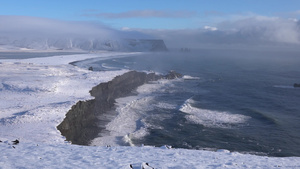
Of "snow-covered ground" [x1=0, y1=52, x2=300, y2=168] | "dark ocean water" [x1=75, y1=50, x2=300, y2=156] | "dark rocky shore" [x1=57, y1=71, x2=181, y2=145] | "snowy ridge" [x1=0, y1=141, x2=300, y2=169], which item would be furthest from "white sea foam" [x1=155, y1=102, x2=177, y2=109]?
"snowy ridge" [x1=0, y1=141, x2=300, y2=169]

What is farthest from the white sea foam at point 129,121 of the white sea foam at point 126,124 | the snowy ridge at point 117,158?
the snowy ridge at point 117,158

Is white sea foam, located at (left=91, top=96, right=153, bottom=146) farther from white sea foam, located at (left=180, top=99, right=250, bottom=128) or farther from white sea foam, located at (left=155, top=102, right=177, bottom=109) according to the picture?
white sea foam, located at (left=180, top=99, right=250, bottom=128)

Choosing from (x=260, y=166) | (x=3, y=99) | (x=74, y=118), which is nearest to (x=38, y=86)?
(x=3, y=99)

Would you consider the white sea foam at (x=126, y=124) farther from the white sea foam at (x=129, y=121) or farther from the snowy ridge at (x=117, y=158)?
the snowy ridge at (x=117, y=158)

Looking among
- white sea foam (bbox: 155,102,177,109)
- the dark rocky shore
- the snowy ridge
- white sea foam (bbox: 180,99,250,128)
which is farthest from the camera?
white sea foam (bbox: 155,102,177,109)

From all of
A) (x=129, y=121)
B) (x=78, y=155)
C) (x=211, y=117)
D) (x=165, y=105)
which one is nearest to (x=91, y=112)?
(x=129, y=121)
